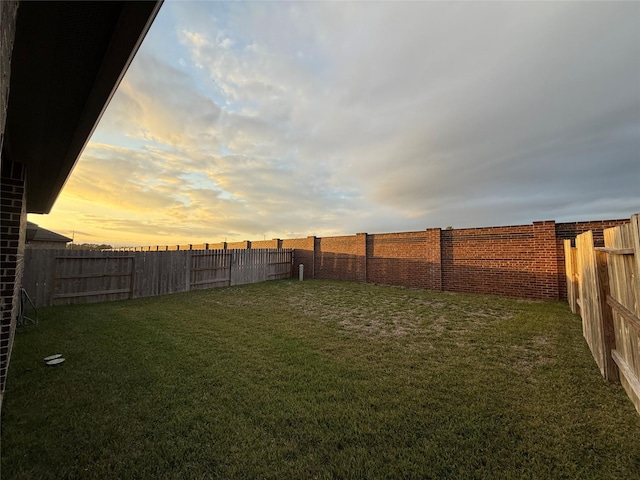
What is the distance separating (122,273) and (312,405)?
893 cm

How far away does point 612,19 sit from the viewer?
4.77 meters

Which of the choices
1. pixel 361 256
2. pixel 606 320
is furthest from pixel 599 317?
pixel 361 256

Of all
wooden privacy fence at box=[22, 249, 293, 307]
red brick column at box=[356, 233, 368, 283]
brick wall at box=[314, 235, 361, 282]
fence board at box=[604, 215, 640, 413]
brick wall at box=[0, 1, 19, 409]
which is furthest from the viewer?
brick wall at box=[314, 235, 361, 282]

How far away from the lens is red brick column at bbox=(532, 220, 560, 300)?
7863mm

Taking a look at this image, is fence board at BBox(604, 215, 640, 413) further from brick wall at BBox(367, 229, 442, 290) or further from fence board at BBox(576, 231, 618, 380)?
brick wall at BBox(367, 229, 442, 290)

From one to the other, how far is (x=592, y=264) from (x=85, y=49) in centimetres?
587

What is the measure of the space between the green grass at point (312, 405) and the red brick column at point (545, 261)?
3.47 meters

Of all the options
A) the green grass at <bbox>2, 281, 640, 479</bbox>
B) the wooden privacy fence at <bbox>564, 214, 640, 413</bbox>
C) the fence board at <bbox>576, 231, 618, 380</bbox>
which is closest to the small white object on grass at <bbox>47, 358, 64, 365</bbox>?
the green grass at <bbox>2, 281, 640, 479</bbox>

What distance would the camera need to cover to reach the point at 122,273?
8.50 meters

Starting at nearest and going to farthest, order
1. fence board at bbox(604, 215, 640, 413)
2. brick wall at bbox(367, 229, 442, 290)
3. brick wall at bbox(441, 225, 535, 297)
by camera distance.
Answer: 1. fence board at bbox(604, 215, 640, 413)
2. brick wall at bbox(441, 225, 535, 297)
3. brick wall at bbox(367, 229, 442, 290)

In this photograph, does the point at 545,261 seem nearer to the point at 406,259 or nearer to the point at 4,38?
the point at 406,259

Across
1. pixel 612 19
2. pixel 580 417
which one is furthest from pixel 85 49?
pixel 612 19

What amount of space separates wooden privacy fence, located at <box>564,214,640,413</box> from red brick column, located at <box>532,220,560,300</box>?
4733 mm

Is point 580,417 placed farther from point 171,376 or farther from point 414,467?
point 171,376
